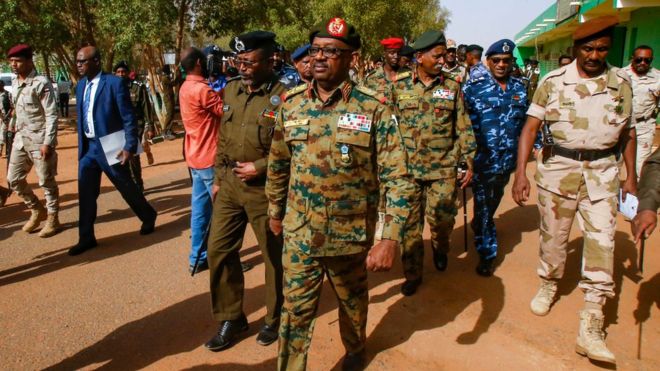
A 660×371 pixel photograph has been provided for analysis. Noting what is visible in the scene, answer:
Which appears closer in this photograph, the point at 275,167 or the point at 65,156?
the point at 275,167

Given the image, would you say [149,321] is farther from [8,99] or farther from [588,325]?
[8,99]

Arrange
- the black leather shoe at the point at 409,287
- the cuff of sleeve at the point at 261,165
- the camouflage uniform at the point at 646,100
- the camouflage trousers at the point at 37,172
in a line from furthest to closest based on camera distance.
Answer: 1. the camouflage uniform at the point at 646,100
2. the camouflage trousers at the point at 37,172
3. the black leather shoe at the point at 409,287
4. the cuff of sleeve at the point at 261,165

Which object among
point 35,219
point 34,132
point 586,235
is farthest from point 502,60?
point 35,219

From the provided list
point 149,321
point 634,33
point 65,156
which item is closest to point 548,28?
point 634,33

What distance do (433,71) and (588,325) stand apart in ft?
7.34

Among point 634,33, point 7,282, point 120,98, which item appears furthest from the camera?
point 634,33

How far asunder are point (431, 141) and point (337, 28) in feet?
6.22

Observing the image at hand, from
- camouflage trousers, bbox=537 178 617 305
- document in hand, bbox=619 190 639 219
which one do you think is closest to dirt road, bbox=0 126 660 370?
camouflage trousers, bbox=537 178 617 305

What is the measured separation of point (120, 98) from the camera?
17.3 feet

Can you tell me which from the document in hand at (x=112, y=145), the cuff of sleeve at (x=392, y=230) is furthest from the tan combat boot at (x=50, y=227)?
the cuff of sleeve at (x=392, y=230)

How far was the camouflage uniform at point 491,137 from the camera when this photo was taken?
4535mm

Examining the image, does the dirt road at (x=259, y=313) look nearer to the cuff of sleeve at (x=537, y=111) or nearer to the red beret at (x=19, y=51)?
the cuff of sleeve at (x=537, y=111)

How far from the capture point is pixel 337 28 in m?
2.56

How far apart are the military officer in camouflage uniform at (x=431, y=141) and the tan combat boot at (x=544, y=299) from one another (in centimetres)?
91
